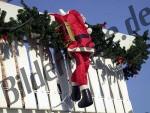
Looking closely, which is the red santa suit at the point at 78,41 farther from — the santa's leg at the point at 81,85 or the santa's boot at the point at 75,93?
the santa's boot at the point at 75,93

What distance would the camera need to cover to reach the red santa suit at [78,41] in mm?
8438

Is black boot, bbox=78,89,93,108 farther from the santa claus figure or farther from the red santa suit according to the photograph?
the red santa suit

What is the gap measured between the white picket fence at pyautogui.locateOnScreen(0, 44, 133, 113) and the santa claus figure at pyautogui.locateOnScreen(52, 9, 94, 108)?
0.48 m

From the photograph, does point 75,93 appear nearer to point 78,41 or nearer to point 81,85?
point 81,85

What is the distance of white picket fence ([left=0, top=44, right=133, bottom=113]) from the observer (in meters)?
7.98

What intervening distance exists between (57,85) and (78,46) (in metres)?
0.94

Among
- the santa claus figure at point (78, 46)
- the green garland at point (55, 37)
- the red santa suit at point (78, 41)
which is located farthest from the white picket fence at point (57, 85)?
the red santa suit at point (78, 41)

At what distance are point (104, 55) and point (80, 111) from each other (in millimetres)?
1649

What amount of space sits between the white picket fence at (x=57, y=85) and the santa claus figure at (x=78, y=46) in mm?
479

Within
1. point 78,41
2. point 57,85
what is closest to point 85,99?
point 57,85

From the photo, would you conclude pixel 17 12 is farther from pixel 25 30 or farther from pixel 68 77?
pixel 68 77

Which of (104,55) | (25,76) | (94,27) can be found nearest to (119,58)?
(104,55)

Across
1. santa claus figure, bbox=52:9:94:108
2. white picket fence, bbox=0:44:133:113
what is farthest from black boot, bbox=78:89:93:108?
white picket fence, bbox=0:44:133:113

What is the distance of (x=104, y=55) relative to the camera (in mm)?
10219
